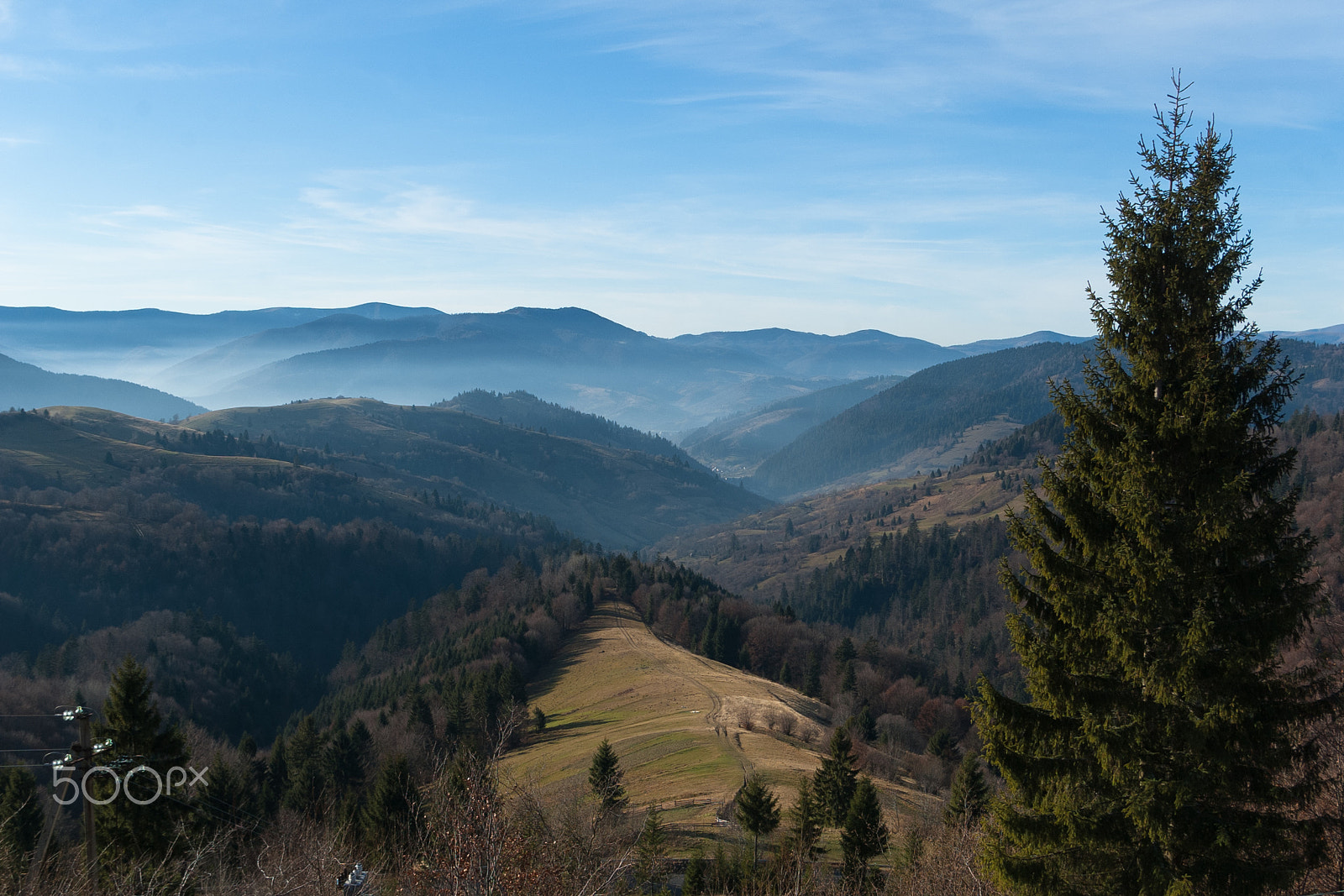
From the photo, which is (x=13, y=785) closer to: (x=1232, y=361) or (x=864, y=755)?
(x=1232, y=361)

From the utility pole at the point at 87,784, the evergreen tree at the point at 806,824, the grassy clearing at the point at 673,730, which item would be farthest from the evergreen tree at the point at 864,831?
the utility pole at the point at 87,784

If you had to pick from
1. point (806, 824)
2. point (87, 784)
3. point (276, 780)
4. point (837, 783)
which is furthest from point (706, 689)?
point (87, 784)

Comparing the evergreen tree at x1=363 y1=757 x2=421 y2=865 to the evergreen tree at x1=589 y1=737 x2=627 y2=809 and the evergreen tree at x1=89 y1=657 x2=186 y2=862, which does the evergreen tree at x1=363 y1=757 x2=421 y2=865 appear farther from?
the evergreen tree at x1=89 y1=657 x2=186 y2=862

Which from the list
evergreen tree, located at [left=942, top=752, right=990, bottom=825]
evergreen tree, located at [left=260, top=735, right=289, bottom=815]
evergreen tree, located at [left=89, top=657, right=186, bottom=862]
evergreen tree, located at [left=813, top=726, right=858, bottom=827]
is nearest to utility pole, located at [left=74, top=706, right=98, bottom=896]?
evergreen tree, located at [left=89, top=657, right=186, bottom=862]

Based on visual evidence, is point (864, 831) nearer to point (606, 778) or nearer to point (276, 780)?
point (606, 778)

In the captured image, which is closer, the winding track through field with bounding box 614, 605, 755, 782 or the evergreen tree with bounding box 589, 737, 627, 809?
the evergreen tree with bounding box 589, 737, 627, 809

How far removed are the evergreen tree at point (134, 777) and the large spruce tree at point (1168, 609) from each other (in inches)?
1282

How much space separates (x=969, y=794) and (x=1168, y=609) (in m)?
30.2

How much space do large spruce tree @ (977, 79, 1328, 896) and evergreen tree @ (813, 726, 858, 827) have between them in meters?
37.2

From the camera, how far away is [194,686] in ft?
514

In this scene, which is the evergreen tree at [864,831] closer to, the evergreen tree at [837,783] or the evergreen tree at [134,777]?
the evergreen tree at [837,783]

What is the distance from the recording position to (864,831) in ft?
139

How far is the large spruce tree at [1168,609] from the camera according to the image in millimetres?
14586

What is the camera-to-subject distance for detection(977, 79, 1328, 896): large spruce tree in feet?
47.9
